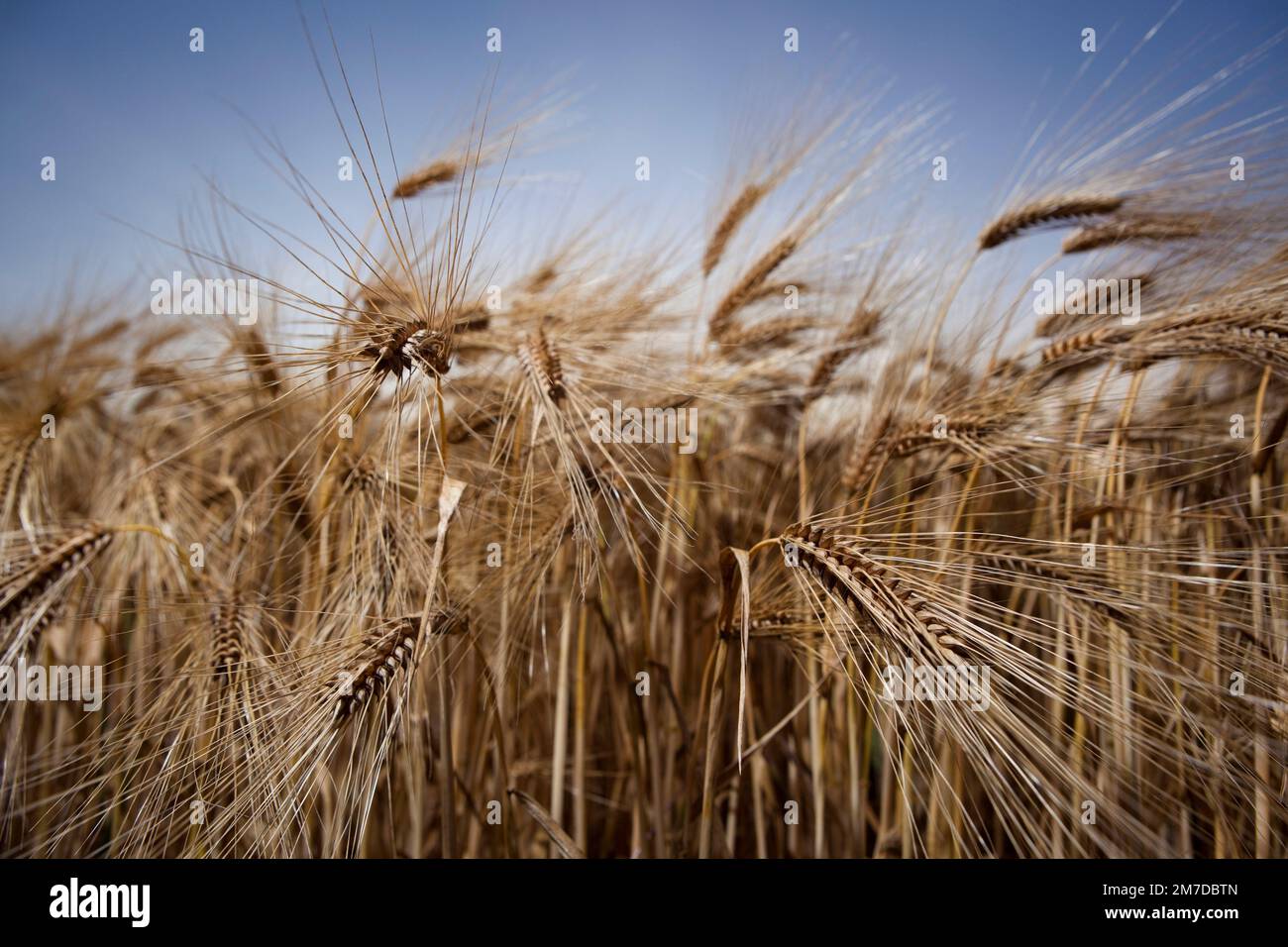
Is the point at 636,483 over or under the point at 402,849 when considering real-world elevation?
over

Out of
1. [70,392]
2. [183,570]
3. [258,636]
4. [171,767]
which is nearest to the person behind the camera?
[171,767]

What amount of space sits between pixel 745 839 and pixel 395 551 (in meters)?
0.98

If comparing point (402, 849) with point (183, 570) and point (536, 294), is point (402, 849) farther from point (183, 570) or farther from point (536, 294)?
point (536, 294)

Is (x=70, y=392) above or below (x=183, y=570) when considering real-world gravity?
above

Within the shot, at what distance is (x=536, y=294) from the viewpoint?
4.78ft

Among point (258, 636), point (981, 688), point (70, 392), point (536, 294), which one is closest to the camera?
point (981, 688)

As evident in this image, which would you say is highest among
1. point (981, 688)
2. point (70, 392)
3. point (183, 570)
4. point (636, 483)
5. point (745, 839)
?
point (70, 392)

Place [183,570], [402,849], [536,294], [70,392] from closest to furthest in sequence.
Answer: [183,570]
[402,849]
[536,294]
[70,392]

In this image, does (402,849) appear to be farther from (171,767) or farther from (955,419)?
(955,419)
